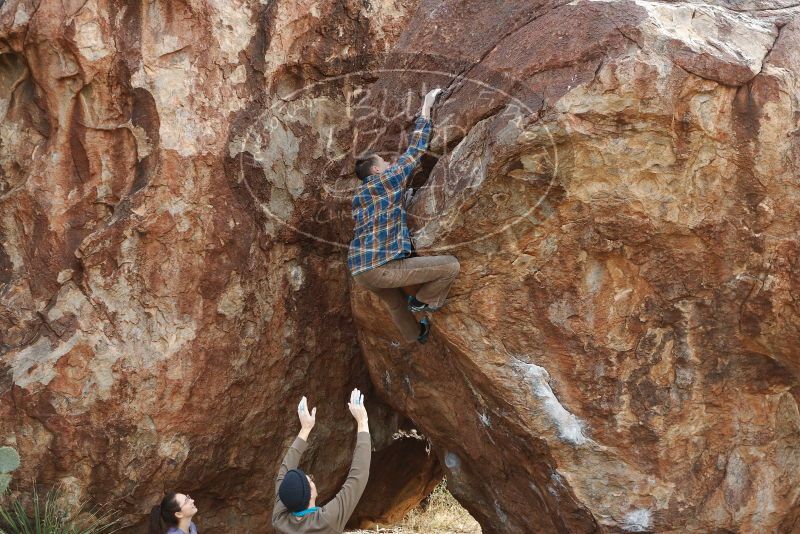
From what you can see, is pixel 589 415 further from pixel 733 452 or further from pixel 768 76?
pixel 768 76

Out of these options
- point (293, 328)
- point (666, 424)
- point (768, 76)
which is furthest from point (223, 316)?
point (768, 76)

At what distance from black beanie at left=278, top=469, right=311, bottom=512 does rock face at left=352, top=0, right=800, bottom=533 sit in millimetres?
1573

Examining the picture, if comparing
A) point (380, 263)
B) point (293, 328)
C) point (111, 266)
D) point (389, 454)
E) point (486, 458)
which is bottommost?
point (389, 454)

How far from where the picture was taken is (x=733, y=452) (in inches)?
221

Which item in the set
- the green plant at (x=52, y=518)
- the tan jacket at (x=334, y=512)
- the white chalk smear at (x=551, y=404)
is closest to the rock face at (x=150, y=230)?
the green plant at (x=52, y=518)

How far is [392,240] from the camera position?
5340mm

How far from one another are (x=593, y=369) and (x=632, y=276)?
0.56 meters

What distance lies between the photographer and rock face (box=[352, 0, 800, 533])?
5.01m

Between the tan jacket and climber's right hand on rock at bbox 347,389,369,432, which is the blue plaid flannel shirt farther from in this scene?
the tan jacket

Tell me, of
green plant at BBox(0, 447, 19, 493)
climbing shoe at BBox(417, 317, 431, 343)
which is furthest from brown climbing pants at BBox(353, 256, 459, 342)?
green plant at BBox(0, 447, 19, 493)

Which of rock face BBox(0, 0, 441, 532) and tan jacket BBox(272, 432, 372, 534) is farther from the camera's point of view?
rock face BBox(0, 0, 441, 532)

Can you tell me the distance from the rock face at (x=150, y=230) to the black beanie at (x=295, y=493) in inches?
93.5

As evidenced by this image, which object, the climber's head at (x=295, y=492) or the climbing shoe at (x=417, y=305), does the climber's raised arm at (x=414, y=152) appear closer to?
the climbing shoe at (x=417, y=305)

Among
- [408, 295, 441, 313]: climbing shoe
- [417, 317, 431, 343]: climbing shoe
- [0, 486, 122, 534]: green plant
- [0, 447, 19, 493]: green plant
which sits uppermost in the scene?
[408, 295, 441, 313]: climbing shoe
